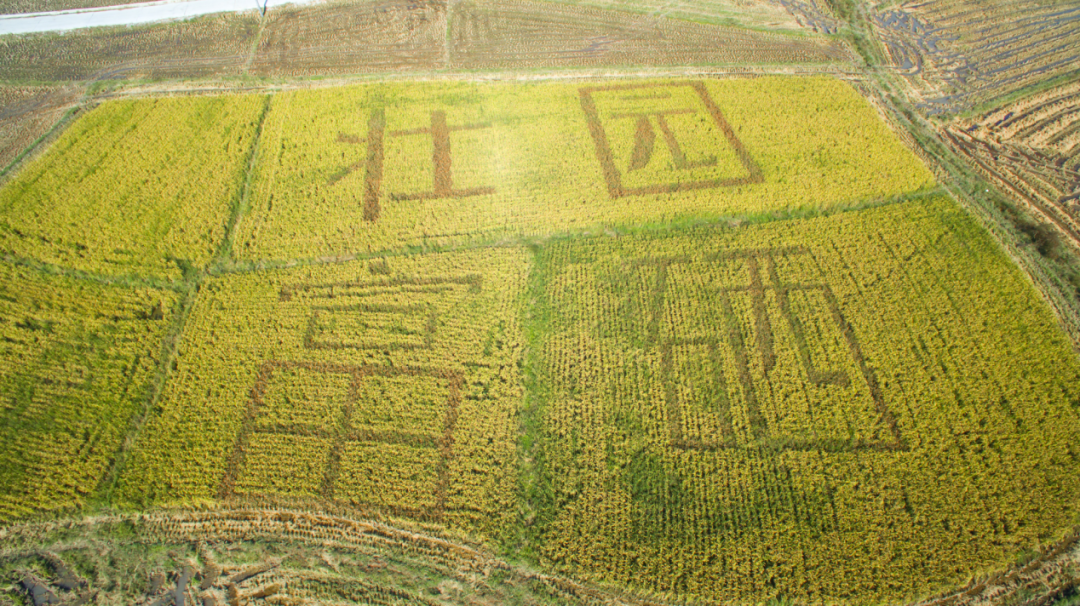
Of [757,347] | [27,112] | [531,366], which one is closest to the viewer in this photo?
[531,366]

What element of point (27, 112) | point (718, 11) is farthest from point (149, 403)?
point (718, 11)

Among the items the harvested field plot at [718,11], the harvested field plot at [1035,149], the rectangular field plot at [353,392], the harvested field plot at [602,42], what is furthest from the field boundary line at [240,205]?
the harvested field plot at [1035,149]

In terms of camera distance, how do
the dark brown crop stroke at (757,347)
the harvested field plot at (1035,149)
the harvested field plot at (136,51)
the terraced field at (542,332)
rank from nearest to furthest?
1. the terraced field at (542,332)
2. the dark brown crop stroke at (757,347)
3. the harvested field plot at (1035,149)
4. the harvested field plot at (136,51)

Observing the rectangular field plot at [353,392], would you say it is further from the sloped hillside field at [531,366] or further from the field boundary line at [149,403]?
the field boundary line at [149,403]

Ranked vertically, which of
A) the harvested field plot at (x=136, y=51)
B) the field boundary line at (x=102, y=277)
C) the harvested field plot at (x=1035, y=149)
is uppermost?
the harvested field plot at (x=136, y=51)

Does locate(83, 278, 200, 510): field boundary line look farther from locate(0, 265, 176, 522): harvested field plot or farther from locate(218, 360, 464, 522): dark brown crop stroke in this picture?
locate(218, 360, 464, 522): dark brown crop stroke

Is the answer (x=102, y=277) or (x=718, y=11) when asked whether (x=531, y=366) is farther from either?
(x=718, y=11)

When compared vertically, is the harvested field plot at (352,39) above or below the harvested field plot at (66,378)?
above
